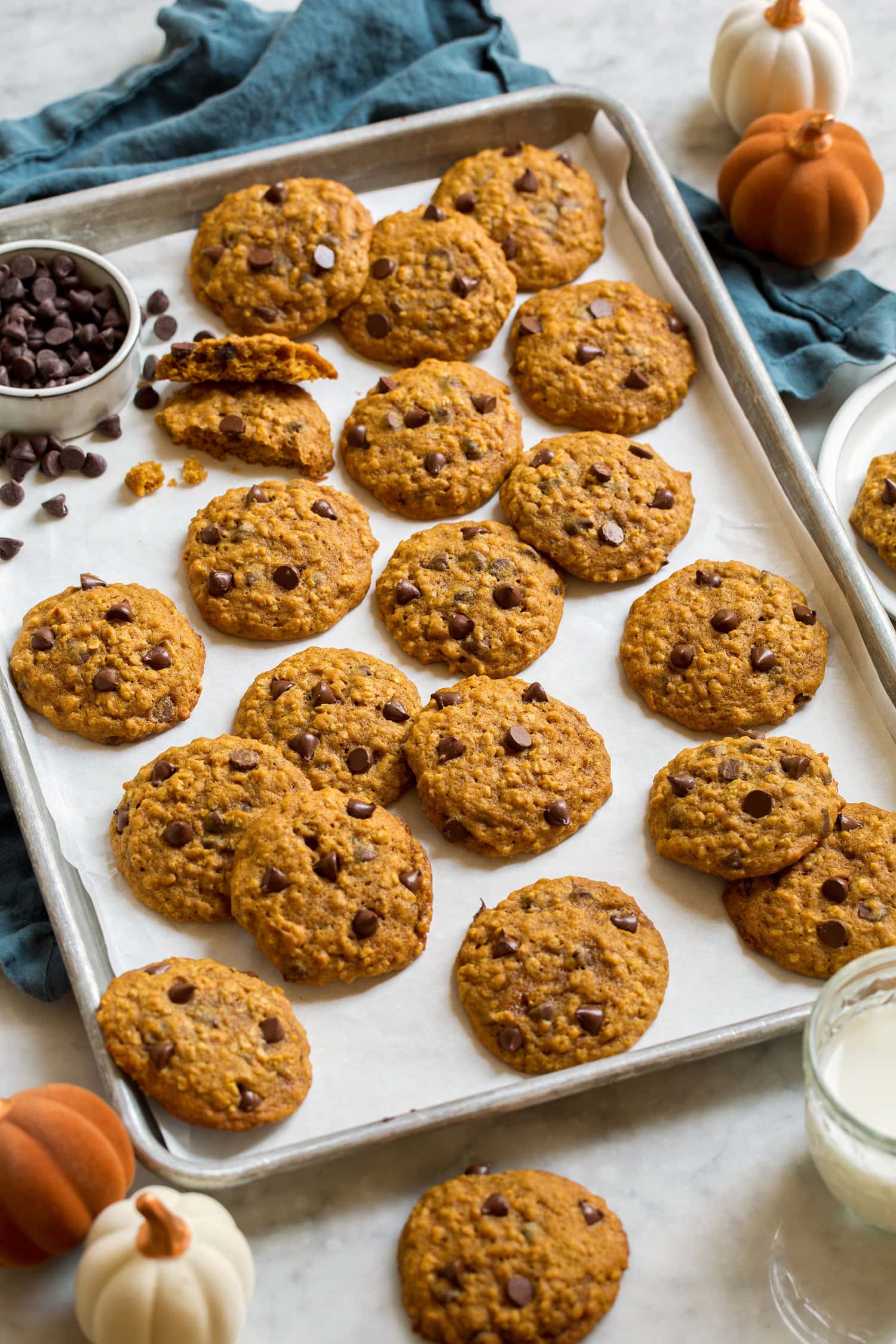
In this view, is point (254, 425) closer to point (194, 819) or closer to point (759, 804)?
point (194, 819)

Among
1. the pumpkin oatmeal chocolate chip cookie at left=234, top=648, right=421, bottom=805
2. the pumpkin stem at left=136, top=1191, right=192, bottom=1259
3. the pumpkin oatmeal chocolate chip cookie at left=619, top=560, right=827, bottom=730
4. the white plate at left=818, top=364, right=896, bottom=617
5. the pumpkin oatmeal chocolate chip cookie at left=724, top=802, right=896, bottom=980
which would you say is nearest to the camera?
the pumpkin stem at left=136, top=1191, right=192, bottom=1259

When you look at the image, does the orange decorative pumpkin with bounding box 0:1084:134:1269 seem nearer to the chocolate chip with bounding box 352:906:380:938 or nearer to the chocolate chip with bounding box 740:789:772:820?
the chocolate chip with bounding box 352:906:380:938

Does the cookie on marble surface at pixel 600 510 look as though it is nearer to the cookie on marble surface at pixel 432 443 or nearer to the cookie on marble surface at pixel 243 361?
the cookie on marble surface at pixel 432 443

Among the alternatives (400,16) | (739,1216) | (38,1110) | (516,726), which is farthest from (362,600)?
(400,16)

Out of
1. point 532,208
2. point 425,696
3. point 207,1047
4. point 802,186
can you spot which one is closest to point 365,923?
point 207,1047

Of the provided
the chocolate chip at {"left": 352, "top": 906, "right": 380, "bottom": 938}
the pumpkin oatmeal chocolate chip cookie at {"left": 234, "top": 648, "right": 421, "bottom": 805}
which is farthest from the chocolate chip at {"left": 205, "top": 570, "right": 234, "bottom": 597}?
the chocolate chip at {"left": 352, "top": 906, "right": 380, "bottom": 938}

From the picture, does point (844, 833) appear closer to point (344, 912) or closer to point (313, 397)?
point (344, 912)
